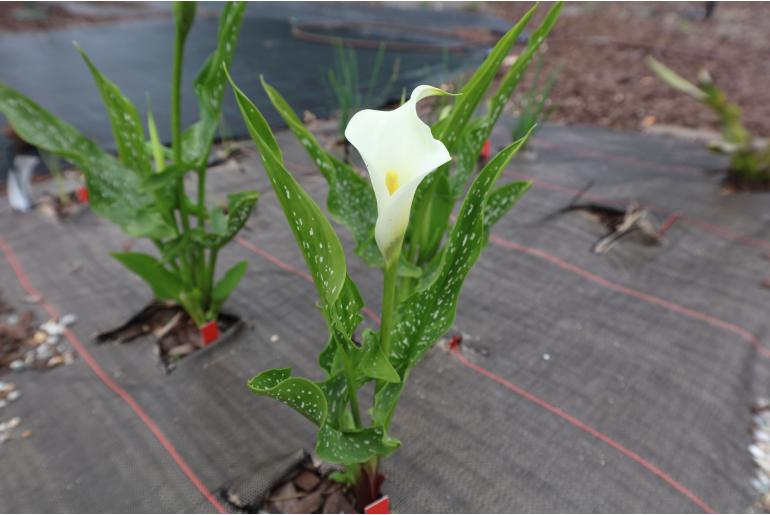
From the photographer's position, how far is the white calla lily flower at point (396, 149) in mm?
494

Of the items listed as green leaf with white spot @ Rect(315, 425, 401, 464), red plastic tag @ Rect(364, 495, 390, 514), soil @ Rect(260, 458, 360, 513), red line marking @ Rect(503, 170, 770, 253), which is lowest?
soil @ Rect(260, 458, 360, 513)

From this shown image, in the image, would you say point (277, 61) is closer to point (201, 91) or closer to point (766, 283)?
point (201, 91)

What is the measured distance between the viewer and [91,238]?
1.56m

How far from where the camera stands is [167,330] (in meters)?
1.22

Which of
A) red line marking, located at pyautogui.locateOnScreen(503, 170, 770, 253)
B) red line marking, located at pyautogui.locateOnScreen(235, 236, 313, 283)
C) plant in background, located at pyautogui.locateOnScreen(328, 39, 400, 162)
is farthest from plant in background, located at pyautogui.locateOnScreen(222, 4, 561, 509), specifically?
plant in background, located at pyautogui.locateOnScreen(328, 39, 400, 162)

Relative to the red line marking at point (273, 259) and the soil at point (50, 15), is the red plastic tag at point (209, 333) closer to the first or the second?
the red line marking at point (273, 259)

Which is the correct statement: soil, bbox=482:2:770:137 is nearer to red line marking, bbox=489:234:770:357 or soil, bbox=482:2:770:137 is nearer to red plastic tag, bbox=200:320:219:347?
red line marking, bbox=489:234:770:357

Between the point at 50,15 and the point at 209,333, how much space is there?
406 centimetres

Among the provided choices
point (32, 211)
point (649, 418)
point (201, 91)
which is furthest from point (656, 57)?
point (32, 211)

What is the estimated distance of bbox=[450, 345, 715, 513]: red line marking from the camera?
93cm

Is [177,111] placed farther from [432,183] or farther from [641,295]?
[641,295]

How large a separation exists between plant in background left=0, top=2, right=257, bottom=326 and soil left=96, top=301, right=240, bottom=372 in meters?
0.12

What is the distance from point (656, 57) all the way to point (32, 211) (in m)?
3.62

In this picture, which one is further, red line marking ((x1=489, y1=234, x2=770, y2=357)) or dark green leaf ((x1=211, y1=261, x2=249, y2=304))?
red line marking ((x1=489, y1=234, x2=770, y2=357))
